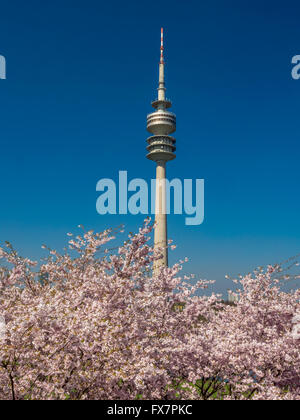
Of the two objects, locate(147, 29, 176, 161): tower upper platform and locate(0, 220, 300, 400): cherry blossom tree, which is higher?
locate(147, 29, 176, 161): tower upper platform

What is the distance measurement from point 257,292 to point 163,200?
63.8m

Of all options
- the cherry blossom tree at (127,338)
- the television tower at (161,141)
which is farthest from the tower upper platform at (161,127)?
the cherry blossom tree at (127,338)

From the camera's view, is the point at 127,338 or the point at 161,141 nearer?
the point at 127,338

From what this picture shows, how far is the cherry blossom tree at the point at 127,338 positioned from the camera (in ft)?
25.2

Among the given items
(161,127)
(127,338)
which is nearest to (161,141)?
(161,127)

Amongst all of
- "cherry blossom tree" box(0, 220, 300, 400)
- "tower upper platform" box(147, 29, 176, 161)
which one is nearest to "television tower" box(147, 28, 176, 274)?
"tower upper platform" box(147, 29, 176, 161)

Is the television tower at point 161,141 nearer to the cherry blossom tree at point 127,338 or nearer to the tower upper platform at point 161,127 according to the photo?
the tower upper platform at point 161,127

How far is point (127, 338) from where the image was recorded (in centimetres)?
965

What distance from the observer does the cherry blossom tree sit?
25.2 ft

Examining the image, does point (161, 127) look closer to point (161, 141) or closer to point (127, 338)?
point (161, 141)

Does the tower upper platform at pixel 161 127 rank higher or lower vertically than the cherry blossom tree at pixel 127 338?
higher

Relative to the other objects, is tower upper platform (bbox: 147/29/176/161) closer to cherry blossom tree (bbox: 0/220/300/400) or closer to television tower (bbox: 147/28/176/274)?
television tower (bbox: 147/28/176/274)
